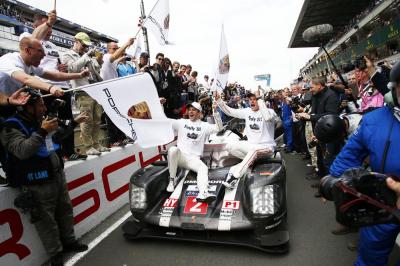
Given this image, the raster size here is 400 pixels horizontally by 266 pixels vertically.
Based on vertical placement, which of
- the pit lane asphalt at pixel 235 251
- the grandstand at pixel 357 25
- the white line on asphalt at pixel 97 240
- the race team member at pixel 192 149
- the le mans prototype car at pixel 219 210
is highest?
the grandstand at pixel 357 25

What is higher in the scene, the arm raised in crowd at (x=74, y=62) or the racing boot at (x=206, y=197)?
the arm raised in crowd at (x=74, y=62)

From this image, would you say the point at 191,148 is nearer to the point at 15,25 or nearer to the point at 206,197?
the point at 206,197

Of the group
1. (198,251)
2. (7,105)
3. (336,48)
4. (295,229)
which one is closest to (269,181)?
(295,229)

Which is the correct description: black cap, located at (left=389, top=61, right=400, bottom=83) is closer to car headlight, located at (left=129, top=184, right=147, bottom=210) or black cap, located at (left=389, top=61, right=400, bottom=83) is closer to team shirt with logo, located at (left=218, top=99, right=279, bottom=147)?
car headlight, located at (left=129, top=184, right=147, bottom=210)

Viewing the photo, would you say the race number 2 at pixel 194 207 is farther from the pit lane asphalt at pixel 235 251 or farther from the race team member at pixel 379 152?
the race team member at pixel 379 152

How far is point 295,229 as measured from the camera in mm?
4164

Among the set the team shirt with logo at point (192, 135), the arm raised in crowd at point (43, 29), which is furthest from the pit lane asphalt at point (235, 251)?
the arm raised in crowd at point (43, 29)

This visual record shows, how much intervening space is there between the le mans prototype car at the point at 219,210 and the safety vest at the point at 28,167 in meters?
1.16

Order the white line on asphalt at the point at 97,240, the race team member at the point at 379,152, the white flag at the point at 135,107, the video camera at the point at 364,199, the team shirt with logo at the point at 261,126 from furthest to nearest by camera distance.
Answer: the team shirt with logo at the point at 261,126, the white flag at the point at 135,107, the white line on asphalt at the point at 97,240, the race team member at the point at 379,152, the video camera at the point at 364,199

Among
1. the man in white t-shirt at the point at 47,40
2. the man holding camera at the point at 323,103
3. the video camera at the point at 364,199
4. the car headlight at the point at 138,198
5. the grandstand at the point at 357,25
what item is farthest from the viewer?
the grandstand at the point at 357,25

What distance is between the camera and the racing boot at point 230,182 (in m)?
4.25

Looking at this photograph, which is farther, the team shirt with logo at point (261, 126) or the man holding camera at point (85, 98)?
the team shirt with logo at point (261, 126)

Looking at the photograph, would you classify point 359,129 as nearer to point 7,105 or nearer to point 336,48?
point 7,105

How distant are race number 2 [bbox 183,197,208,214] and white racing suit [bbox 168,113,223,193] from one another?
0.80ft
